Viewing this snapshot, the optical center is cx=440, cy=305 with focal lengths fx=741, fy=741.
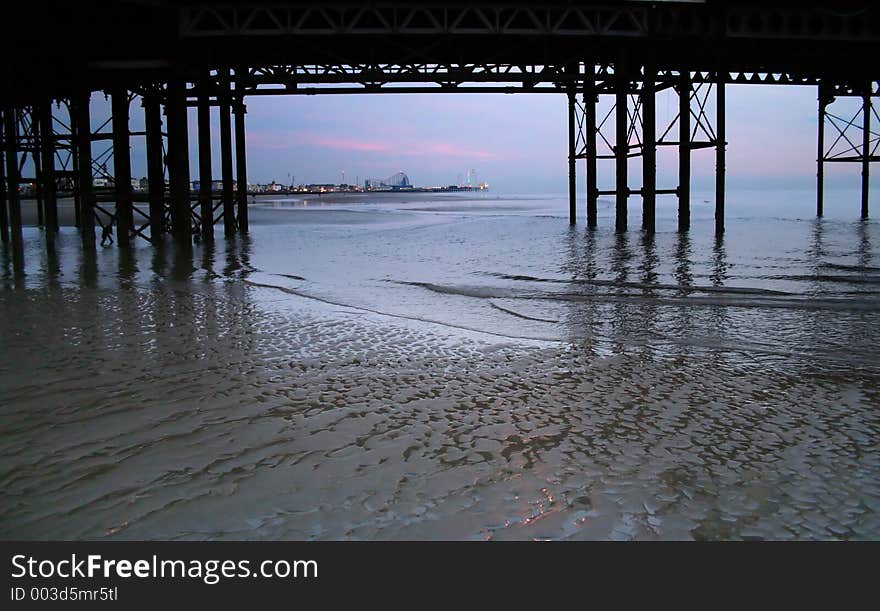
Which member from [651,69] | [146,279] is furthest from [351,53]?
[146,279]

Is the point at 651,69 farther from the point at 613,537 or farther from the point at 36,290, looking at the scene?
the point at 613,537

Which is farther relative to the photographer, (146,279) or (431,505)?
(146,279)

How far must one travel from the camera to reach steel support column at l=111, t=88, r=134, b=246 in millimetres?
19422

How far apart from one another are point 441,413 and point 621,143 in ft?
67.9

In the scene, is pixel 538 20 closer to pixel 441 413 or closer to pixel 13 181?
pixel 13 181

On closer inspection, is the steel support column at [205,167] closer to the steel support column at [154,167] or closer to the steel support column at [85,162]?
the steel support column at [154,167]

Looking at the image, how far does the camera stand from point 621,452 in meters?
3.94

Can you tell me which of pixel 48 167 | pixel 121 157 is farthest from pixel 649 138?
pixel 48 167

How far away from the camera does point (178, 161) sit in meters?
19.0

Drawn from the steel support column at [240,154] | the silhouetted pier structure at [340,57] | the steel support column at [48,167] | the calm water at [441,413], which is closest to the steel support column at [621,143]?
the silhouetted pier structure at [340,57]

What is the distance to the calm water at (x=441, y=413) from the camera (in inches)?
127

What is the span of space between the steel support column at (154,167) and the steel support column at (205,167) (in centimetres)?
120
